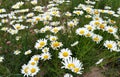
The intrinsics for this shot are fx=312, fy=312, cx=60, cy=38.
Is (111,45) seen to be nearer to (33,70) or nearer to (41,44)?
(41,44)

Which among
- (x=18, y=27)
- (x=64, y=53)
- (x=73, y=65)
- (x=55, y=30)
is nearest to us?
(x=73, y=65)

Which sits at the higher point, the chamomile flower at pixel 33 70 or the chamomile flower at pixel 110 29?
the chamomile flower at pixel 110 29

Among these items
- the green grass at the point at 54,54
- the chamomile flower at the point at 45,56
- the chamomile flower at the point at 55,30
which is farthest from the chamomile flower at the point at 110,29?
the chamomile flower at the point at 45,56

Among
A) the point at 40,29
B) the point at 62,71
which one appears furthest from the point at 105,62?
the point at 40,29

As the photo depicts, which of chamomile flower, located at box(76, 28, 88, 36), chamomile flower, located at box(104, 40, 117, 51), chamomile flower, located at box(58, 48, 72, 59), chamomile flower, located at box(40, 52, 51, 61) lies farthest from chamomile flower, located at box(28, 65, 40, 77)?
chamomile flower, located at box(104, 40, 117, 51)

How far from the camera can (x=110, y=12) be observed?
399cm

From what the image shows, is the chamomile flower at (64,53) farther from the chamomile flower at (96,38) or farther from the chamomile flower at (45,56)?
the chamomile flower at (96,38)

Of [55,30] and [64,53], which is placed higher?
[55,30]

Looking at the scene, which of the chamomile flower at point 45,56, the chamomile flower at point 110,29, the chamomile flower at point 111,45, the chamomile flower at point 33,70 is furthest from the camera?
the chamomile flower at point 110,29

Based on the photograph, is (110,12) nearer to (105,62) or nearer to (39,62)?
(105,62)

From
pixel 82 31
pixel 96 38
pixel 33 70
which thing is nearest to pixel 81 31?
pixel 82 31

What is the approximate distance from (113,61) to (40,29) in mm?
973

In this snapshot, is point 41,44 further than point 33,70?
Yes

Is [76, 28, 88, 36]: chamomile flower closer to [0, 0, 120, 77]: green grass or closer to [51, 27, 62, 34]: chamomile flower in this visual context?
[0, 0, 120, 77]: green grass
